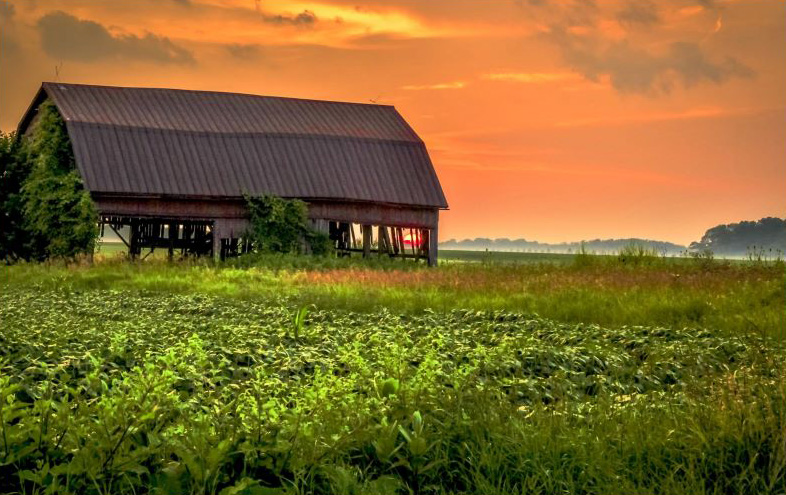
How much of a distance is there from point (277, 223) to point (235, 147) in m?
3.94

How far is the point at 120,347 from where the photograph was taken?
12.4 m

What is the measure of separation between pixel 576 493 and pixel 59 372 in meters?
6.33

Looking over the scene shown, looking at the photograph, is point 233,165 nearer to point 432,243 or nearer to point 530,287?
point 432,243

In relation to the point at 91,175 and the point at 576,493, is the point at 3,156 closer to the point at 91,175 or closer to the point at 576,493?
the point at 91,175

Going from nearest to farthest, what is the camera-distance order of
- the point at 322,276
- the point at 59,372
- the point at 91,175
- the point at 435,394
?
the point at 435,394
the point at 59,372
the point at 322,276
the point at 91,175

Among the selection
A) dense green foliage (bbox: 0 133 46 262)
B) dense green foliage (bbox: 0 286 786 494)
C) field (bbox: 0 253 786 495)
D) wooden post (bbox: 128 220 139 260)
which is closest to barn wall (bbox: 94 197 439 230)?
wooden post (bbox: 128 220 139 260)

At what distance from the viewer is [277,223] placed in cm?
3781

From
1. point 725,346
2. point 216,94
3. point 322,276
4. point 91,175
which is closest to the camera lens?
point 725,346

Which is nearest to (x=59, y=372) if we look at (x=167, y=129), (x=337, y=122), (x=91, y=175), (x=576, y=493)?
(x=576, y=493)

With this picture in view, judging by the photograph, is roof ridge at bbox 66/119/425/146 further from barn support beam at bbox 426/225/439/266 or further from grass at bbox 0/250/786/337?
grass at bbox 0/250/786/337

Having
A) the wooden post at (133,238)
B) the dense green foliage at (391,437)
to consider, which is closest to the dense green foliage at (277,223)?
the wooden post at (133,238)

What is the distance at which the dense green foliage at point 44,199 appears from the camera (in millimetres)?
35344

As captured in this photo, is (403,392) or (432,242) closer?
(403,392)

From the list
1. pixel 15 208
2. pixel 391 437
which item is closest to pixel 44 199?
pixel 15 208
